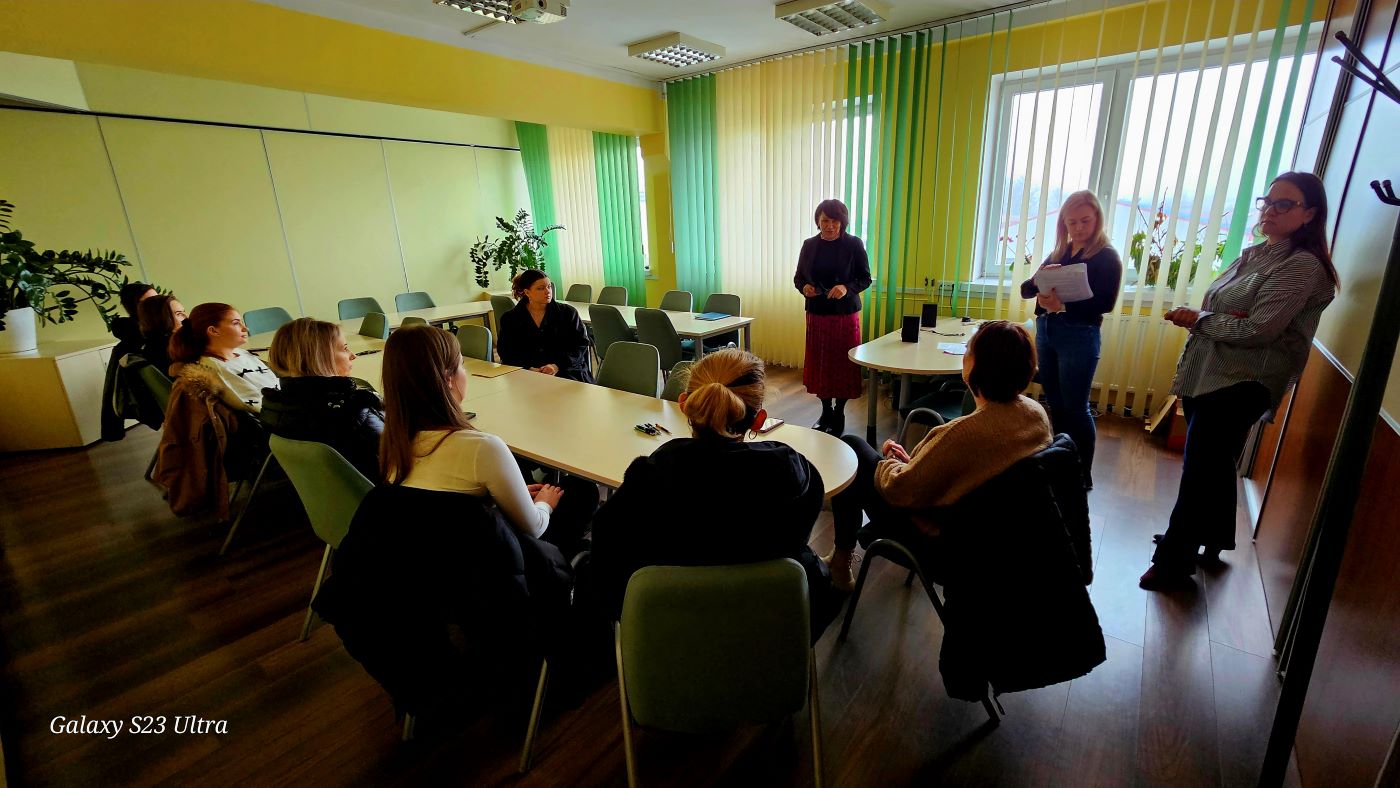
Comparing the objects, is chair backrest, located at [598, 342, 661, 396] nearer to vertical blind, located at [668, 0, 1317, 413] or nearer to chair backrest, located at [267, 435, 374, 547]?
chair backrest, located at [267, 435, 374, 547]

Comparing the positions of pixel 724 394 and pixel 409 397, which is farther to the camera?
pixel 409 397

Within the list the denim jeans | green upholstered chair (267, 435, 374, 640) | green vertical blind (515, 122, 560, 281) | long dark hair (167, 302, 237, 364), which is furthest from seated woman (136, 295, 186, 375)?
green vertical blind (515, 122, 560, 281)

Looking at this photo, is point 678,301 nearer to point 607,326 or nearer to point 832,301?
point 607,326

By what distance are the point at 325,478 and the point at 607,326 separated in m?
3.03

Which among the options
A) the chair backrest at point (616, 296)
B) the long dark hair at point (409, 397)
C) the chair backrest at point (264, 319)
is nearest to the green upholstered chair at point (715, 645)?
the long dark hair at point (409, 397)

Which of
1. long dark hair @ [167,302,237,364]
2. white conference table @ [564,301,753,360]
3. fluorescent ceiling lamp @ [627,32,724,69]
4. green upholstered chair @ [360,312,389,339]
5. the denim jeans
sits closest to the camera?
long dark hair @ [167,302,237,364]

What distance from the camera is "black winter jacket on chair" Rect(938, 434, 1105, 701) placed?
1450mm

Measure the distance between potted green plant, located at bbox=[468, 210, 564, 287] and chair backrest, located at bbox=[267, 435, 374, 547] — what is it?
239 inches

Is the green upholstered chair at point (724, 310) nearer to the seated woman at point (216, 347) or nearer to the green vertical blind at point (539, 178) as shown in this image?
the seated woman at point (216, 347)

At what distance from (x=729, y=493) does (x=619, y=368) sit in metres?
1.98

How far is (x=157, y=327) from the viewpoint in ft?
10.1

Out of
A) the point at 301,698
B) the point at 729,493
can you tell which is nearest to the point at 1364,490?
the point at 729,493

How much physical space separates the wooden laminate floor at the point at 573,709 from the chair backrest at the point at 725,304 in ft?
8.54

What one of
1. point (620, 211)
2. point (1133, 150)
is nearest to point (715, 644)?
point (1133, 150)
